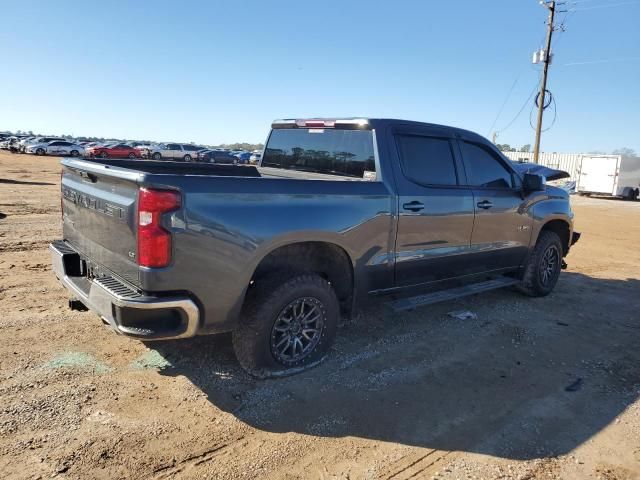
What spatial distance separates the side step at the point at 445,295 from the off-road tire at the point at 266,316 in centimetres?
94

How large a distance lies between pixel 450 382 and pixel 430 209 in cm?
155

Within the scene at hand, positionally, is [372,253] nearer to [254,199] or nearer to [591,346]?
[254,199]

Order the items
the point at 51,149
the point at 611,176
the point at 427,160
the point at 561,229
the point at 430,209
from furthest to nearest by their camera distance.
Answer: the point at 51,149 → the point at 611,176 → the point at 561,229 → the point at 427,160 → the point at 430,209

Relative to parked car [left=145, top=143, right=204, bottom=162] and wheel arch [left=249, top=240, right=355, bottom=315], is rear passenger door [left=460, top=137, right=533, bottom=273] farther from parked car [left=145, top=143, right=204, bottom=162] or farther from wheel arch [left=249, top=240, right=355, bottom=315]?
parked car [left=145, top=143, right=204, bottom=162]

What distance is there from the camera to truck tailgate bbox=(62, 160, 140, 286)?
320cm

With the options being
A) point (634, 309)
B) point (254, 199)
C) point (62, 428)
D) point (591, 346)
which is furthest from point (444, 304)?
point (62, 428)

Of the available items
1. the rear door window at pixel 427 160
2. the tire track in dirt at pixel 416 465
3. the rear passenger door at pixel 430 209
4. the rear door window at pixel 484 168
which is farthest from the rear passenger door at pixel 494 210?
the tire track in dirt at pixel 416 465

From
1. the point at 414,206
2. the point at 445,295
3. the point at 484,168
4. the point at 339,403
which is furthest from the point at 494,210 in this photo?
the point at 339,403

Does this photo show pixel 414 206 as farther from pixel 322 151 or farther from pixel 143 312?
pixel 143 312

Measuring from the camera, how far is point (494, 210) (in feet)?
17.8

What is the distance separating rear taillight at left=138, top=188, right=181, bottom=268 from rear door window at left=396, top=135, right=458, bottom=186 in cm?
226

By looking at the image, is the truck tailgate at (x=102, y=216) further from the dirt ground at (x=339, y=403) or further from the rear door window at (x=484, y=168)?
the rear door window at (x=484, y=168)

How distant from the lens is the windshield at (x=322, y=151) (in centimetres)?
454

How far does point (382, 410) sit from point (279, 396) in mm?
748
